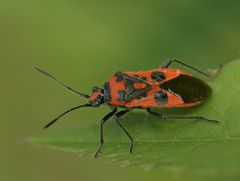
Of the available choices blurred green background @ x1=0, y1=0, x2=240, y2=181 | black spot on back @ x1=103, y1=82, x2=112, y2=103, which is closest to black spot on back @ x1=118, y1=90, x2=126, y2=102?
black spot on back @ x1=103, y1=82, x2=112, y2=103

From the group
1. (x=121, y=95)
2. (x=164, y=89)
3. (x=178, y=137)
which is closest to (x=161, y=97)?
(x=164, y=89)

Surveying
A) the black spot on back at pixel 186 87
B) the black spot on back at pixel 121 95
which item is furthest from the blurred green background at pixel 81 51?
the black spot on back at pixel 121 95

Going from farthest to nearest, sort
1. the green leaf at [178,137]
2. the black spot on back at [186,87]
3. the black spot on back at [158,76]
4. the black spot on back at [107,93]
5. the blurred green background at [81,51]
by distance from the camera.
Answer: the blurred green background at [81,51] < the black spot on back at [107,93] < the black spot on back at [158,76] < the black spot on back at [186,87] < the green leaf at [178,137]

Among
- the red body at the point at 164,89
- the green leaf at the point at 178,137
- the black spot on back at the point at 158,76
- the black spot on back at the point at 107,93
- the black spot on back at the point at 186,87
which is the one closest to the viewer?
the green leaf at the point at 178,137

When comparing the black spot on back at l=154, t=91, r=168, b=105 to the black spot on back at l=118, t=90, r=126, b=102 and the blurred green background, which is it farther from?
the blurred green background

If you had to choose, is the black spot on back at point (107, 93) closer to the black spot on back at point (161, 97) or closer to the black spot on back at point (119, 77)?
the black spot on back at point (119, 77)

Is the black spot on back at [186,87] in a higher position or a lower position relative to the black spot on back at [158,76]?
lower

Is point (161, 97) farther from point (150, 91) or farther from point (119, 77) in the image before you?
point (119, 77)
